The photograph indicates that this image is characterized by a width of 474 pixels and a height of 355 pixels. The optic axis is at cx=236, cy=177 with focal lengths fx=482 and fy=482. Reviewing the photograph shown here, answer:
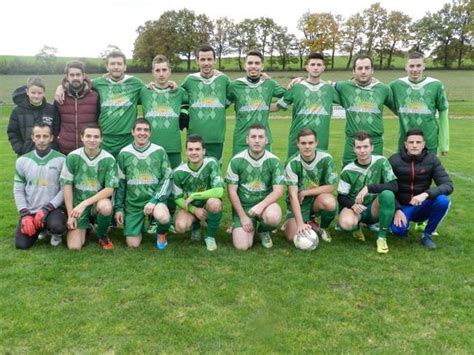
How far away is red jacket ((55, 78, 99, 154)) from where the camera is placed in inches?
217

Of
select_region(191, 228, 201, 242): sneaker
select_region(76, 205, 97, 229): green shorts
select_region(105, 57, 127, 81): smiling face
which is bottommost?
select_region(191, 228, 201, 242): sneaker

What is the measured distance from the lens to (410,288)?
4.02 meters

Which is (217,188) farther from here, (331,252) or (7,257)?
(7,257)

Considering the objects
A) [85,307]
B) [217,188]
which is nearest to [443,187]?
[217,188]

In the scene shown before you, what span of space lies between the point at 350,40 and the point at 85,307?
6985cm

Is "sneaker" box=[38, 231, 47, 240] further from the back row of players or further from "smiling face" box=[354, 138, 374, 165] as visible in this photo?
"smiling face" box=[354, 138, 374, 165]

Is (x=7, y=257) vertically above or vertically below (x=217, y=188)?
below

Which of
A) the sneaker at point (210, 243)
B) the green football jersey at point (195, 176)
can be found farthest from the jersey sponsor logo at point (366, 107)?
the sneaker at point (210, 243)

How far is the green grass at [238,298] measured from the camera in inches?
124

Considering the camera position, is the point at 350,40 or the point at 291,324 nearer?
the point at 291,324

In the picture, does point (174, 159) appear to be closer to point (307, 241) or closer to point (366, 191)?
point (307, 241)

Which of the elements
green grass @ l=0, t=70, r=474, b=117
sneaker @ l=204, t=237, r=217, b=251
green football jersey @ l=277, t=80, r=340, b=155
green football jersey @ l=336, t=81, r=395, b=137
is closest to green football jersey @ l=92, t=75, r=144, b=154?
sneaker @ l=204, t=237, r=217, b=251

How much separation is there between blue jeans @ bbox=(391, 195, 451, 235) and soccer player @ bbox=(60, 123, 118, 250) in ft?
10.0

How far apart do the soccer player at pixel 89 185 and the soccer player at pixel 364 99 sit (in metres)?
2.81
